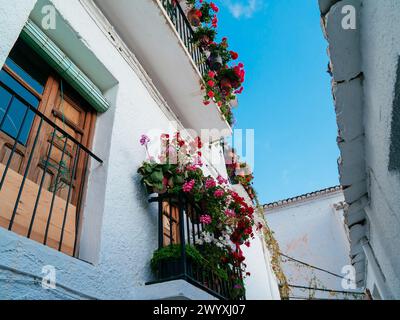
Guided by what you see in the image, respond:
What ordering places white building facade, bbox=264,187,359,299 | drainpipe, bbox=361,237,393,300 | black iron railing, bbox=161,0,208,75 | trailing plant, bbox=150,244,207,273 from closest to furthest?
1. trailing plant, bbox=150,244,207,273
2. drainpipe, bbox=361,237,393,300
3. black iron railing, bbox=161,0,208,75
4. white building facade, bbox=264,187,359,299

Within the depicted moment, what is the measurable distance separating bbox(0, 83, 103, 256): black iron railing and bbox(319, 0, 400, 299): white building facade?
2.30 m

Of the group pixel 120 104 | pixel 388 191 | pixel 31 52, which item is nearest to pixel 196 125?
pixel 120 104

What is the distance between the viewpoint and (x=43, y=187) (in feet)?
9.43

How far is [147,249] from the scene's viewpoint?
346 cm

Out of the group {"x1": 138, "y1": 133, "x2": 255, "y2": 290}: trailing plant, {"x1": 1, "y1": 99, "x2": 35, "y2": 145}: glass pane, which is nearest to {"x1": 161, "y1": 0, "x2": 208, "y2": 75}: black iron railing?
{"x1": 138, "y1": 133, "x2": 255, "y2": 290}: trailing plant

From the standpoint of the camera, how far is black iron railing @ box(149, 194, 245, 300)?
324cm

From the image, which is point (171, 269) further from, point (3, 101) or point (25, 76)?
point (25, 76)

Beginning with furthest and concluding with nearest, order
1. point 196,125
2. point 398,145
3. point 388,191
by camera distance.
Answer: point 196,125 → point 388,191 → point 398,145

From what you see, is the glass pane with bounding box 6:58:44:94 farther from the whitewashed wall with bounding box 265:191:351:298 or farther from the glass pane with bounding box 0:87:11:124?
the whitewashed wall with bounding box 265:191:351:298

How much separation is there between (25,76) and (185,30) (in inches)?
145

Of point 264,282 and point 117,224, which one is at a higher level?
point 264,282

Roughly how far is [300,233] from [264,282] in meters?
10.7

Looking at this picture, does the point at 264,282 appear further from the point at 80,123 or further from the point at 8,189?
the point at 8,189
